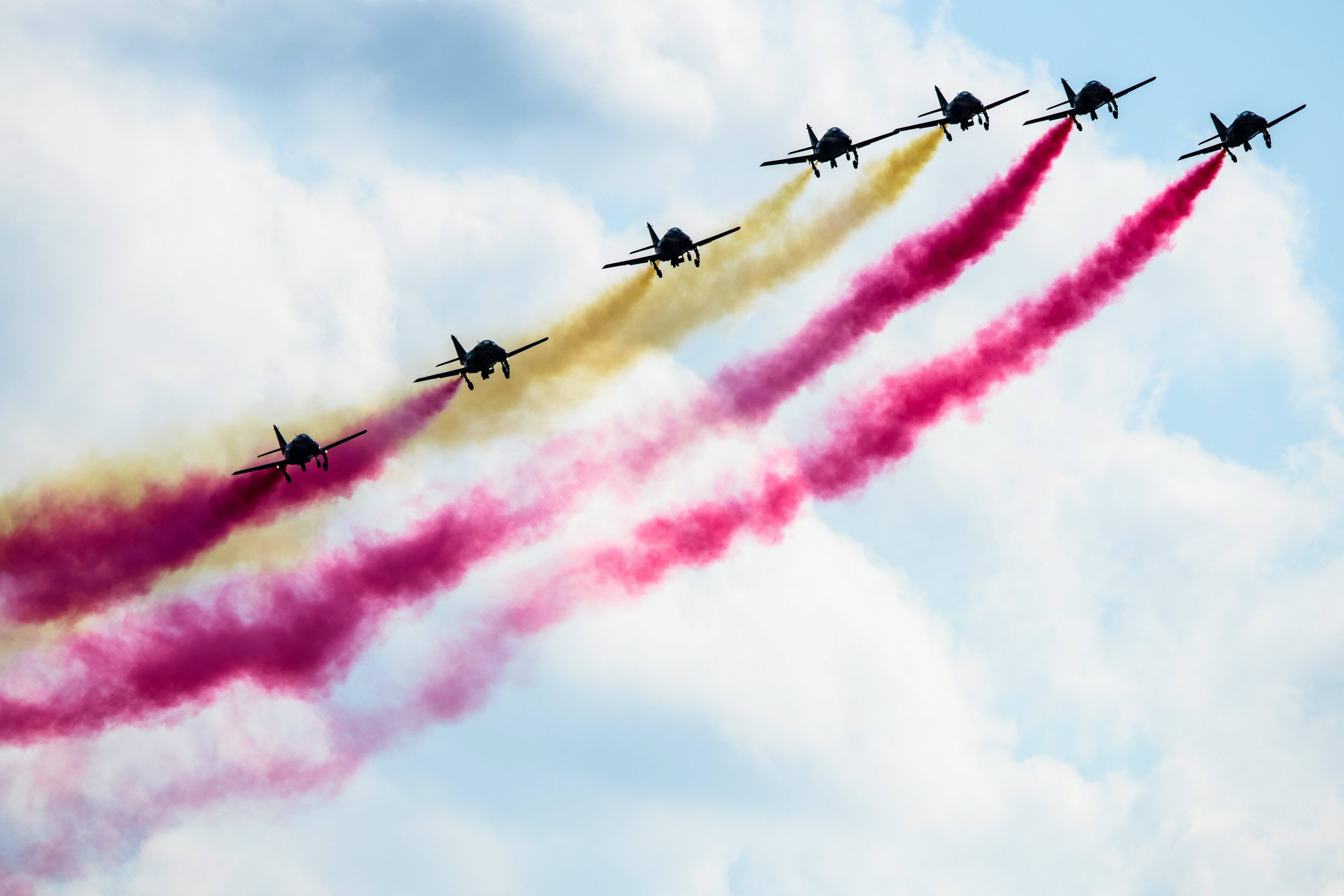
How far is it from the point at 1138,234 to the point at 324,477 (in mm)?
52868

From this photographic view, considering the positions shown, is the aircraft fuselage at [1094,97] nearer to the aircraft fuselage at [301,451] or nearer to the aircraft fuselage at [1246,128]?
the aircraft fuselage at [1246,128]

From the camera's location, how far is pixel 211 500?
18925cm

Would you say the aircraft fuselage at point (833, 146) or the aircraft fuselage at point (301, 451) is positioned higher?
the aircraft fuselage at point (833, 146)

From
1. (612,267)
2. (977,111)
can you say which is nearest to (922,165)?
(977,111)

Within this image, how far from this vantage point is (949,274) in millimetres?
187375

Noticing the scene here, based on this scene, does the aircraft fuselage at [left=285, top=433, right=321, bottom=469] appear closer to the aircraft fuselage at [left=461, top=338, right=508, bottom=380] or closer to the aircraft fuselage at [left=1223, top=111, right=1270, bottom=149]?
the aircraft fuselage at [left=461, top=338, right=508, bottom=380]

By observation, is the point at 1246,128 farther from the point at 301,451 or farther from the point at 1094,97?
the point at 301,451

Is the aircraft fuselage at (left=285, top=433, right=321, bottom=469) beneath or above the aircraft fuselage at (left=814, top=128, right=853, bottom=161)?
beneath

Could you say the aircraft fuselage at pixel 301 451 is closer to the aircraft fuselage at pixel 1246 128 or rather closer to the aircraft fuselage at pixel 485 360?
the aircraft fuselage at pixel 485 360

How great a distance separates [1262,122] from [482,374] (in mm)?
48808

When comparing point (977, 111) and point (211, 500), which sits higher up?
point (977, 111)

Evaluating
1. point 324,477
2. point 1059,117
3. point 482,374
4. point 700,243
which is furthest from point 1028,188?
point 324,477

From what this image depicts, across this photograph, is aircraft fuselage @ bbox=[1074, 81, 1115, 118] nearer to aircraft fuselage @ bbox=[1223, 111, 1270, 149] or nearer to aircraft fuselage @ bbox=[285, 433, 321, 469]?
aircraft fuselage @ bbox=[1223, 111, 1270, 149]

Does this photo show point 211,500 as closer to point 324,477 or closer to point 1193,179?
point 324,477
